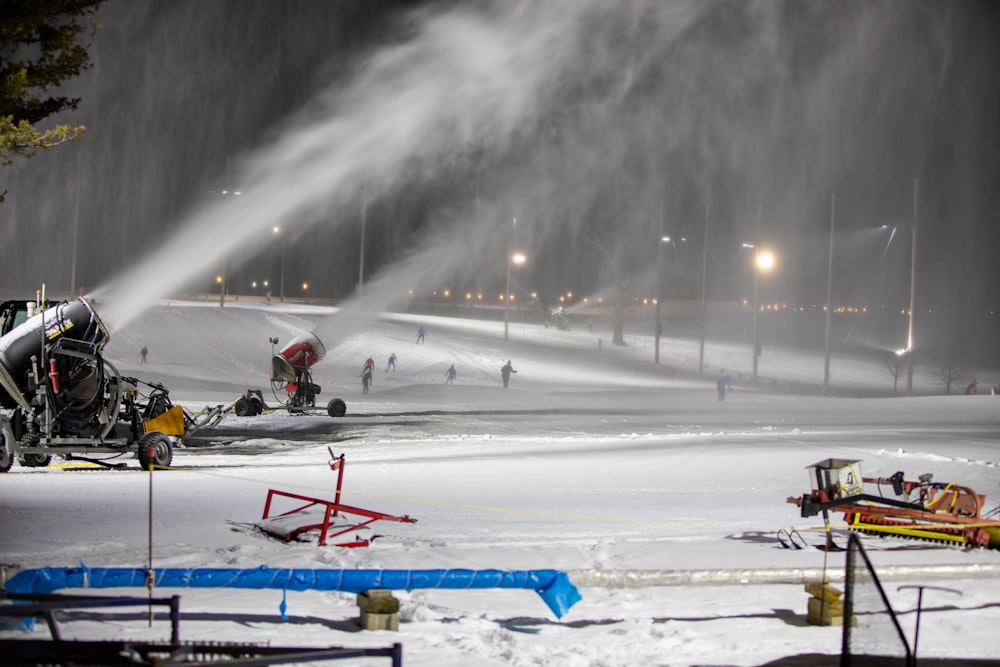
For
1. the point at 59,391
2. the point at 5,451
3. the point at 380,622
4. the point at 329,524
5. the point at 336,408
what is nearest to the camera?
the point at 380,622

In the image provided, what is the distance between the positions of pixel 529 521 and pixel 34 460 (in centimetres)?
1016

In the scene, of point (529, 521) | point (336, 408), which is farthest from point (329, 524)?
point (336, 408)

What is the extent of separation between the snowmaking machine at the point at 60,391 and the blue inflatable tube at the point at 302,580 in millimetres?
9200

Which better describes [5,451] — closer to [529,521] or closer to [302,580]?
[529,521]

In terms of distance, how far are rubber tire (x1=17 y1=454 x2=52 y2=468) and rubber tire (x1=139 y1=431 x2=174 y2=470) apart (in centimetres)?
176

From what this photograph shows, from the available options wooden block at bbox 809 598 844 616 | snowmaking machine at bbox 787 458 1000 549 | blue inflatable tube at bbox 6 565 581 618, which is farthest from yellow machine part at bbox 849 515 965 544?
blue inflatable tube at bbox 6 565 581 618

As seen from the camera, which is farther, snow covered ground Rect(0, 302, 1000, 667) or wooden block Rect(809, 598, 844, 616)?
wooden block Rect(809, 598, 844, 616)

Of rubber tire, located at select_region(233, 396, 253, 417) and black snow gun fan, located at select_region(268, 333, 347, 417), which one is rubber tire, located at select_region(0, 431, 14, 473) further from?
black snow gun fan, located at select_region(268, 333, 347, 417)

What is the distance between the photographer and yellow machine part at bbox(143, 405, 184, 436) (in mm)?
19547

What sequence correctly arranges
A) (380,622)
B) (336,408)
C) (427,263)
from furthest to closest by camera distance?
1. (427,263)
2. (336,408)
3. (380,622)

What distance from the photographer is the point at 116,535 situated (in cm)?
1121

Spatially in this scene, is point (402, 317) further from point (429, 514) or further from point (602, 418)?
point (429, 514)

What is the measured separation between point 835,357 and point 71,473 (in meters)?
78.4

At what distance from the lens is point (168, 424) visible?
19625mm
